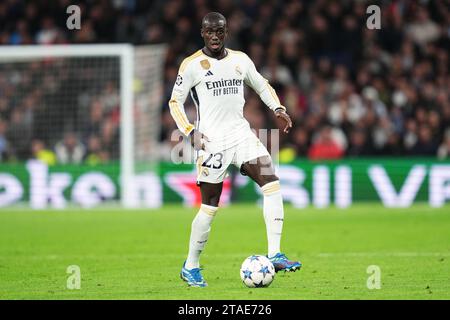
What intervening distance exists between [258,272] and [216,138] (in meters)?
1.33

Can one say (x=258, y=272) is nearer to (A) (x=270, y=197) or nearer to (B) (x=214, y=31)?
(A) (x=270, y=197)

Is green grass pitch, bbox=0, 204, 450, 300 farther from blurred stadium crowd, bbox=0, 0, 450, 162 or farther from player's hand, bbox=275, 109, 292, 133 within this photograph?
blurred stadium crowd, bbox=0, 0, 450, 162

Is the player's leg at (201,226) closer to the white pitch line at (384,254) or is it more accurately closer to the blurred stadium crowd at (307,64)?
the white pitch line at (384,254)

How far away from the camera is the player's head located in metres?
9.05

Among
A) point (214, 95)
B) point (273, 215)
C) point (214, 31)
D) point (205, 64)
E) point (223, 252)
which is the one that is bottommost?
point (223, 252)

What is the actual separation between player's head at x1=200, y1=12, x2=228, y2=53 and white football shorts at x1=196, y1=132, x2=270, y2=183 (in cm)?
92

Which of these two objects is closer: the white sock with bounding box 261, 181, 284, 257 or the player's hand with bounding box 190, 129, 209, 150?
the player's hand with bounding box 190, 129, 209, 150

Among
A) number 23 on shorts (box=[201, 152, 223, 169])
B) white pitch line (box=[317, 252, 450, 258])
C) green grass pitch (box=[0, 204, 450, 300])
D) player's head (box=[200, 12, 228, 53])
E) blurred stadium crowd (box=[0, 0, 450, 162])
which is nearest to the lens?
green grass pitch (box=[0, 204, 450, 300])

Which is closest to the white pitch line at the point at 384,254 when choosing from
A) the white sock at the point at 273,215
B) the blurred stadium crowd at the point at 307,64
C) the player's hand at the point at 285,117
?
the white sock at the point at 273,215

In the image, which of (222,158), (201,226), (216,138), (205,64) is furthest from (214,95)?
(201,226)

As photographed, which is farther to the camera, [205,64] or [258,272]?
[205,64]

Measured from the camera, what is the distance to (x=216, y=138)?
30.4ft

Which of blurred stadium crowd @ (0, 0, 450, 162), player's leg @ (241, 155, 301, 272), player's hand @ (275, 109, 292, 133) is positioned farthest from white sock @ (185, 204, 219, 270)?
blurred stadium crowd @ (0, 0, 450, 162)

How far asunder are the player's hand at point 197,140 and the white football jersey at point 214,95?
10 centimetres
